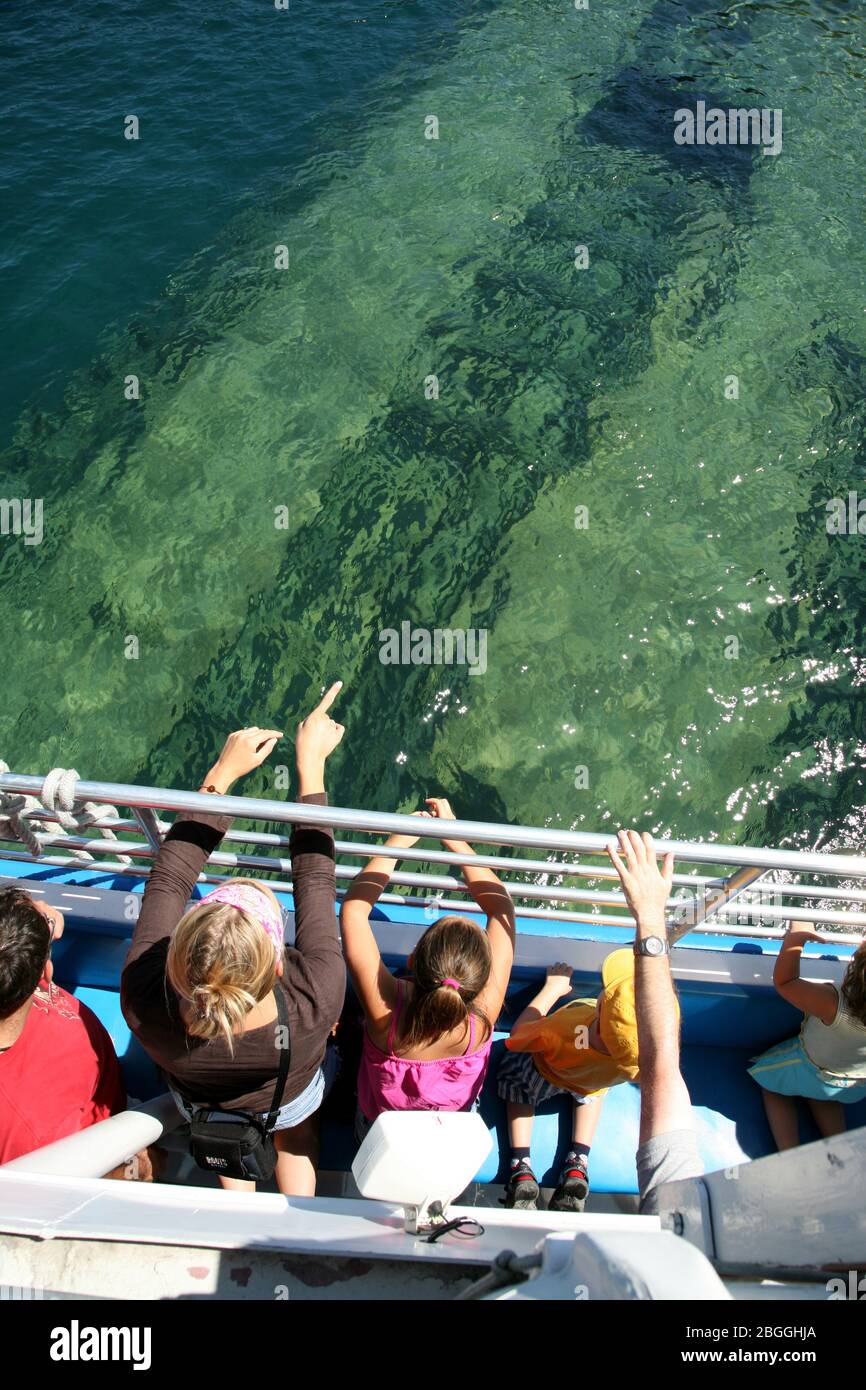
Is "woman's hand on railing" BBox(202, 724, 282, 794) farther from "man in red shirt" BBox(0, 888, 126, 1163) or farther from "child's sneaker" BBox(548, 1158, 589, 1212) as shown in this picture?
"child's sneaker" BBox(548, 1158, 589, 1212)

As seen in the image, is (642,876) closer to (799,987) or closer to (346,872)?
(799,987)

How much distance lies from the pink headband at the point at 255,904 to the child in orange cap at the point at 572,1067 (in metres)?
1.28

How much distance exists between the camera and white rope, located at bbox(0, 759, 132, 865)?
2912 mm

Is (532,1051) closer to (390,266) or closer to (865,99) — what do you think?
(390,266)

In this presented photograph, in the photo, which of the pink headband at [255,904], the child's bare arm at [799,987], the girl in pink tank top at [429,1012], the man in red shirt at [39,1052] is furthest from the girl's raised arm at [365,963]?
the child's bare arm at [799,987]

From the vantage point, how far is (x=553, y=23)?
44.5 feet

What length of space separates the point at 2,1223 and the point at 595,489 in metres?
7.44

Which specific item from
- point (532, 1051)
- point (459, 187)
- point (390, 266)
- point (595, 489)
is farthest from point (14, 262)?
point (532, 1051)

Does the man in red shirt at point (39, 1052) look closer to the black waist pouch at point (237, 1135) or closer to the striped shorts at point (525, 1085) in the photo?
the black waist pouch at point (237, 1135)

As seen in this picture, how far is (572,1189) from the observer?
3.16 m

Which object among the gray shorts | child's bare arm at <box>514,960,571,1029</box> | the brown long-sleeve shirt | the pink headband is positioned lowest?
child's bare arm at <box>514,960,571,1029</box>

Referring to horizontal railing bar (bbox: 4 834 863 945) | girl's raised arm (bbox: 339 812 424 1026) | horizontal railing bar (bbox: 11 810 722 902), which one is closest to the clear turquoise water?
horizontal railing bar (bbox: 4 834 863 945)

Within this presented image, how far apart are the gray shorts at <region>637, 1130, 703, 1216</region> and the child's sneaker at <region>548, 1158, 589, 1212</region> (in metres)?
1.11

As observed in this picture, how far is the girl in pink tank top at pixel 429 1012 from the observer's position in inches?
102
